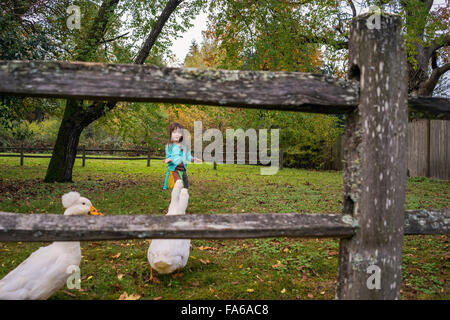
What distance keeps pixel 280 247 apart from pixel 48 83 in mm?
3731

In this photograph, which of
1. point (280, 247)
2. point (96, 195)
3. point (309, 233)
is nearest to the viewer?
A: point (309, 233)

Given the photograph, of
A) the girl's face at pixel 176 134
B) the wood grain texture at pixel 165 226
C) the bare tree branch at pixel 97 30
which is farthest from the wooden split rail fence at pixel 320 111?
the bare tree branch at pixel 97 30

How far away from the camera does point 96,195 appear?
26.7 ft

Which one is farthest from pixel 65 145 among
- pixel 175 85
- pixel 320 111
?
pixel 320 111

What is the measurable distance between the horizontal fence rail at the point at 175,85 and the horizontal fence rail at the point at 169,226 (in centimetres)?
74

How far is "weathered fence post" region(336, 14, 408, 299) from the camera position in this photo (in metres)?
2.02

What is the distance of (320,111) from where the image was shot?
2143mm

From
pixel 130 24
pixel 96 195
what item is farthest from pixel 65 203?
pixel 130 24

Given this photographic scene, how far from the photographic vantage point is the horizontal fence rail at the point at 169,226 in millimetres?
1866

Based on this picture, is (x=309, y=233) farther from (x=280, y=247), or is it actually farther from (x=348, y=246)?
(x=280, y=247)
